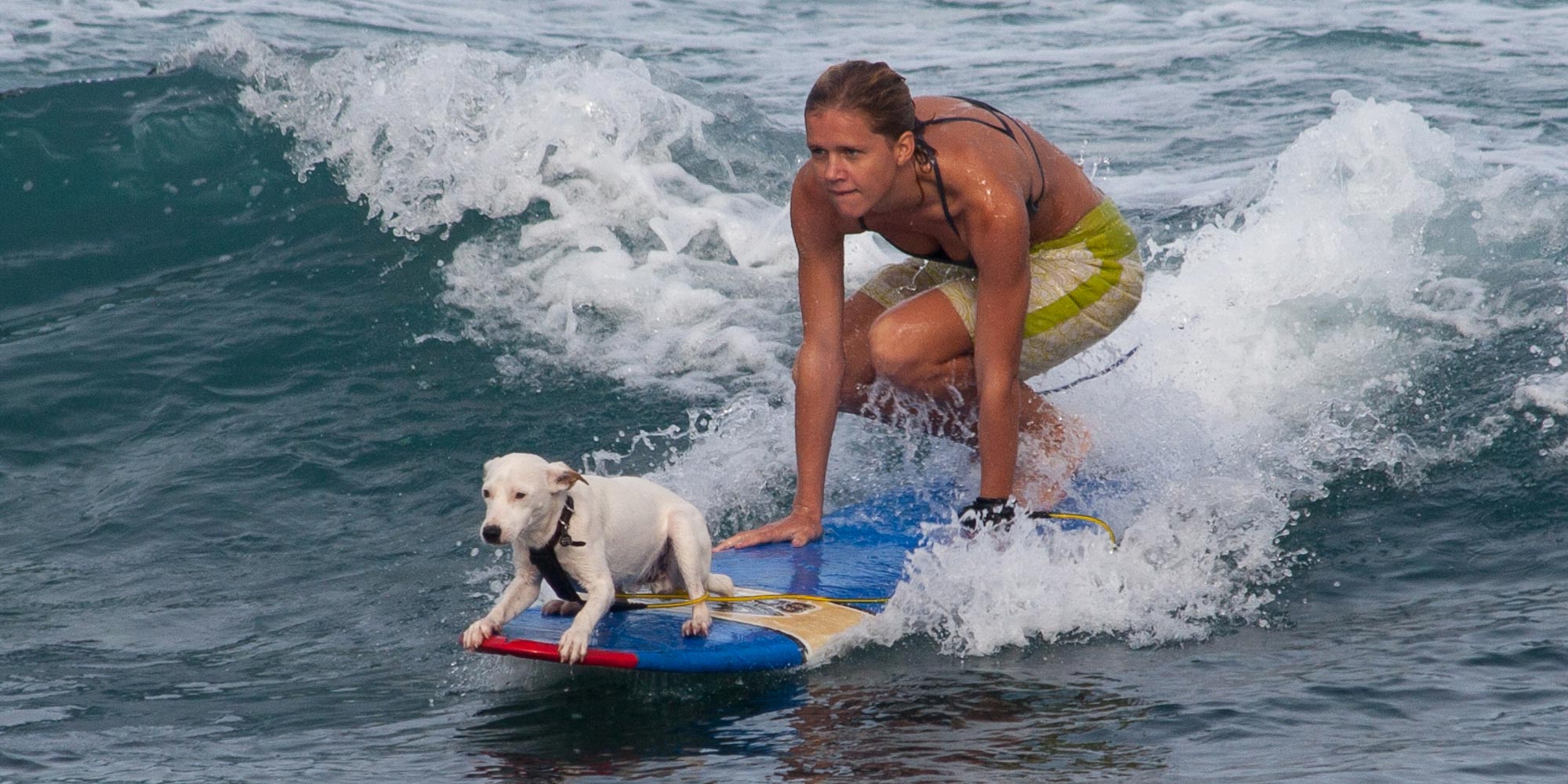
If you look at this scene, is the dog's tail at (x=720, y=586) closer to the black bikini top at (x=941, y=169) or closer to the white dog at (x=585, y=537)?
the white dog at (x=585, y=537)

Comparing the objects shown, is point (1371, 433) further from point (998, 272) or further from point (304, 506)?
point (304, 506)

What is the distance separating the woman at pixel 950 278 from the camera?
14.9 ft

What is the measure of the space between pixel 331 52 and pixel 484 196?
7.89 ft

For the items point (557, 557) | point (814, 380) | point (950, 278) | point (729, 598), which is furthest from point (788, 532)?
point (557, 557)

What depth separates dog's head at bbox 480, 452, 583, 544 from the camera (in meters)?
3.67

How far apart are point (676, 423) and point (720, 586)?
2.50 metres

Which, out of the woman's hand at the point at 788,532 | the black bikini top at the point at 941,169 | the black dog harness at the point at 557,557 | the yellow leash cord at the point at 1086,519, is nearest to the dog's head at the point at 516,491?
the black dog harness at the point at 557,557

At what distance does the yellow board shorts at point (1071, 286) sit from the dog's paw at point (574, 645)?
1.94 m

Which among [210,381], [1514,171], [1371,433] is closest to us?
[1371,433]

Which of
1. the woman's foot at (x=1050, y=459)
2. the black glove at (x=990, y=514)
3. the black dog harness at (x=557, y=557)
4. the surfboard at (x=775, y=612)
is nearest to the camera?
the black dog harness at (x=557, y=557)

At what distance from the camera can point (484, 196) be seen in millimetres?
9156

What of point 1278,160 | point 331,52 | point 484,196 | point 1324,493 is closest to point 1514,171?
point 1278,160

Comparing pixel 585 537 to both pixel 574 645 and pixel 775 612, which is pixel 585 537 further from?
pixel 775 612

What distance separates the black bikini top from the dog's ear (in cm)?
156
